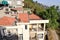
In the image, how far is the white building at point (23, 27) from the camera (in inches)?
877

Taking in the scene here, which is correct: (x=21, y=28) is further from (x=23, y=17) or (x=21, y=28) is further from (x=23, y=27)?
(x=23, y=17)

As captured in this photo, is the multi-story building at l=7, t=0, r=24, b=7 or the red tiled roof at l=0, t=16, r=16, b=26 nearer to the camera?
the red tiled roof at l=0, t=16, r=16, b=26

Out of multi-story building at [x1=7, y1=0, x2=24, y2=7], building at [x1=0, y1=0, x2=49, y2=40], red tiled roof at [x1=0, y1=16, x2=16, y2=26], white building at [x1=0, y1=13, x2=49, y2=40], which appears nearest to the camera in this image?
building at [x1=0, y1=0, x2=49, y2=40]

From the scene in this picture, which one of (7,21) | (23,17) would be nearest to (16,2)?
(23,17)

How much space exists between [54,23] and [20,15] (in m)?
9.65

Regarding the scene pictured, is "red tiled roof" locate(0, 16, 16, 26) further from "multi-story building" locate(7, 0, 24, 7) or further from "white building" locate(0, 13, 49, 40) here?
"multi-story building" locate(7, 0, 24, 7)

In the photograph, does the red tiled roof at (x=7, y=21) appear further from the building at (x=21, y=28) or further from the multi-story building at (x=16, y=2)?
the multi-story building at (x=16, y=2)

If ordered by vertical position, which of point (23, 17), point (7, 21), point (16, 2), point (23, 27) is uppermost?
point (7, 21)

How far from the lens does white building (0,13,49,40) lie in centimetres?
2228

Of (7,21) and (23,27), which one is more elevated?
(7,21)

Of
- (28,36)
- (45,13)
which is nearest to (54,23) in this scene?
(45,13)

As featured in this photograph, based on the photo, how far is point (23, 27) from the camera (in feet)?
82.7

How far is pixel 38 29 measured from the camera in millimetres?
27938

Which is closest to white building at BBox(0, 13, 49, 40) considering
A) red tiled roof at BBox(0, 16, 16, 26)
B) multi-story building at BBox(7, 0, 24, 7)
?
red tiled roof at BBox(0, 16, 16, 26)
